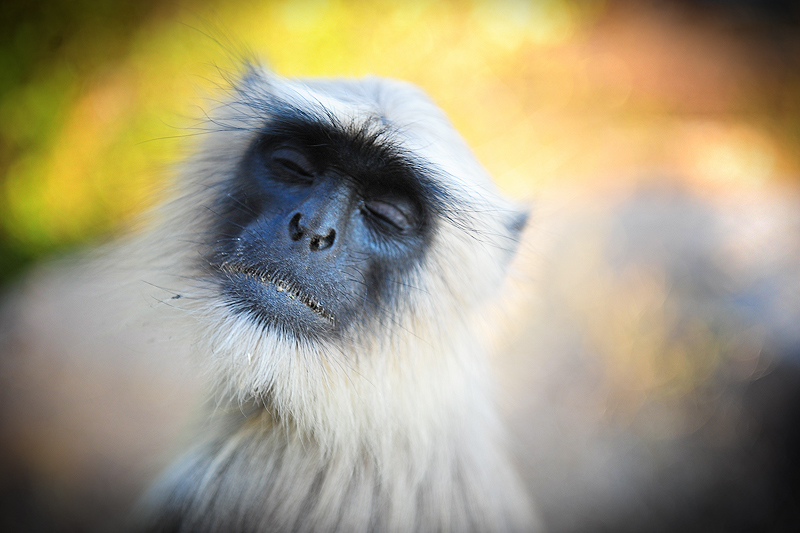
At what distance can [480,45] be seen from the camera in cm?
400

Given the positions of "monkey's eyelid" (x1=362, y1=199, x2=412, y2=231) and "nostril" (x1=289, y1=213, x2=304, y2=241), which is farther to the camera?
"monkey's eyelid" (x1=362, y1=199, x2=412, y2=231)

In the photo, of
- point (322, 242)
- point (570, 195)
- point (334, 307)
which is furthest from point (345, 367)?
point (570, 195)

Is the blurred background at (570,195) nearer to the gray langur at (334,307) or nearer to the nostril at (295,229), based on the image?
the gray langur at (334,307)

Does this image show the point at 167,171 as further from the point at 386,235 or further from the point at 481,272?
the point at 481,272

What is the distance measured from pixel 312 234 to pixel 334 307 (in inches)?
7.0

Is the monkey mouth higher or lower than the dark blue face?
lower

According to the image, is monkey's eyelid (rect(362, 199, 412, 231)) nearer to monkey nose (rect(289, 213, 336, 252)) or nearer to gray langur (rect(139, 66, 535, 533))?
gray langur (rect(139, 66, 535, 533))

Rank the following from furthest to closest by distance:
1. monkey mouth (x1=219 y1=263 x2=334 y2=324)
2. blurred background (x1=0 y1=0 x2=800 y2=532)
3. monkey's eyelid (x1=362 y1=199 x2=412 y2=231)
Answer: blurred background (x1=0 y1=0 x2=800 y2=532) < monkey's eyelid (x1=362 y1=199 x2=412 y2=231) < monkey mouth (x1=219 y1=263 x2=334 y2=324)

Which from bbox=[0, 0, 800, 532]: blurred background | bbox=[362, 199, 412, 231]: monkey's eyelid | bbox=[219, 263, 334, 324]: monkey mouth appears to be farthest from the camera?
bbox=[0, 0, 800, 532]: blurred background

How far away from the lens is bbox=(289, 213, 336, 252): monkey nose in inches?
41.3

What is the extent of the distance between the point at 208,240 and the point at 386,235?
1.61 ft

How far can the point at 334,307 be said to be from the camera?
1062 millimetres

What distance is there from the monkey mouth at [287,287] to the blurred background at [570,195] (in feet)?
2.34

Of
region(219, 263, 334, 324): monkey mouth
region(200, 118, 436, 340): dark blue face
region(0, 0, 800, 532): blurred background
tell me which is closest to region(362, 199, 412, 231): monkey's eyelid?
region(200, 118, 436, 340): dark blue face
